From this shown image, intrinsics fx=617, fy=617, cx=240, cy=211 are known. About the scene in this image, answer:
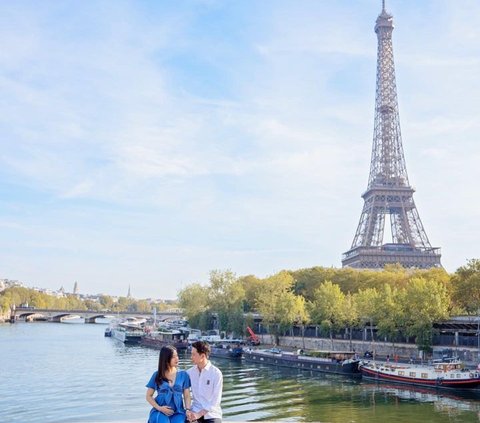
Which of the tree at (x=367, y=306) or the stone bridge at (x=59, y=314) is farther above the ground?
the tree at (x=367, y=306)

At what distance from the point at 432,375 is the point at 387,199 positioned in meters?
57.1

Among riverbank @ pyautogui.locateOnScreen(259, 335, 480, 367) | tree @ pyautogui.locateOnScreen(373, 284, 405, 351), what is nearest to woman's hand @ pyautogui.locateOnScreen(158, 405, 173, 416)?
riverbank @ pyautogui.locateOnScreen(259, 335, 480, 367)

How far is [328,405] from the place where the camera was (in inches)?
1218

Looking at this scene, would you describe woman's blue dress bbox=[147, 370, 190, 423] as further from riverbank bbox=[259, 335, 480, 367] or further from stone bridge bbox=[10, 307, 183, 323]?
stone bridge bbox=[10, 307, 183, 323]

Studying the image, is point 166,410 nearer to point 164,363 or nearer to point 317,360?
point 164,363

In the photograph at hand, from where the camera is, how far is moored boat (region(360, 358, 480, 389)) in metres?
36.0

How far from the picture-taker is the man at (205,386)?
24.8 ft

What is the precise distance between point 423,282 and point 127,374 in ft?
77.4

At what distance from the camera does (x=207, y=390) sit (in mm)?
7570

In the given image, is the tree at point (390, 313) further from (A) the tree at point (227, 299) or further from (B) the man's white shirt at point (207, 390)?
(B) the man's white shirt at point (207, 390)

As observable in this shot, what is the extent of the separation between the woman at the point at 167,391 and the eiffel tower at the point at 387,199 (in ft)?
267

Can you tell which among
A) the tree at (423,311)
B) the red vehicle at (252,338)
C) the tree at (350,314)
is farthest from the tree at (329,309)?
the red vehicle at (252,338)

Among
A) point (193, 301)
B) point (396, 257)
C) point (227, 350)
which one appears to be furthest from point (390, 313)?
point (193, 301)

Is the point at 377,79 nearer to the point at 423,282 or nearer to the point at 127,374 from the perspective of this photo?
the point at 423,282
